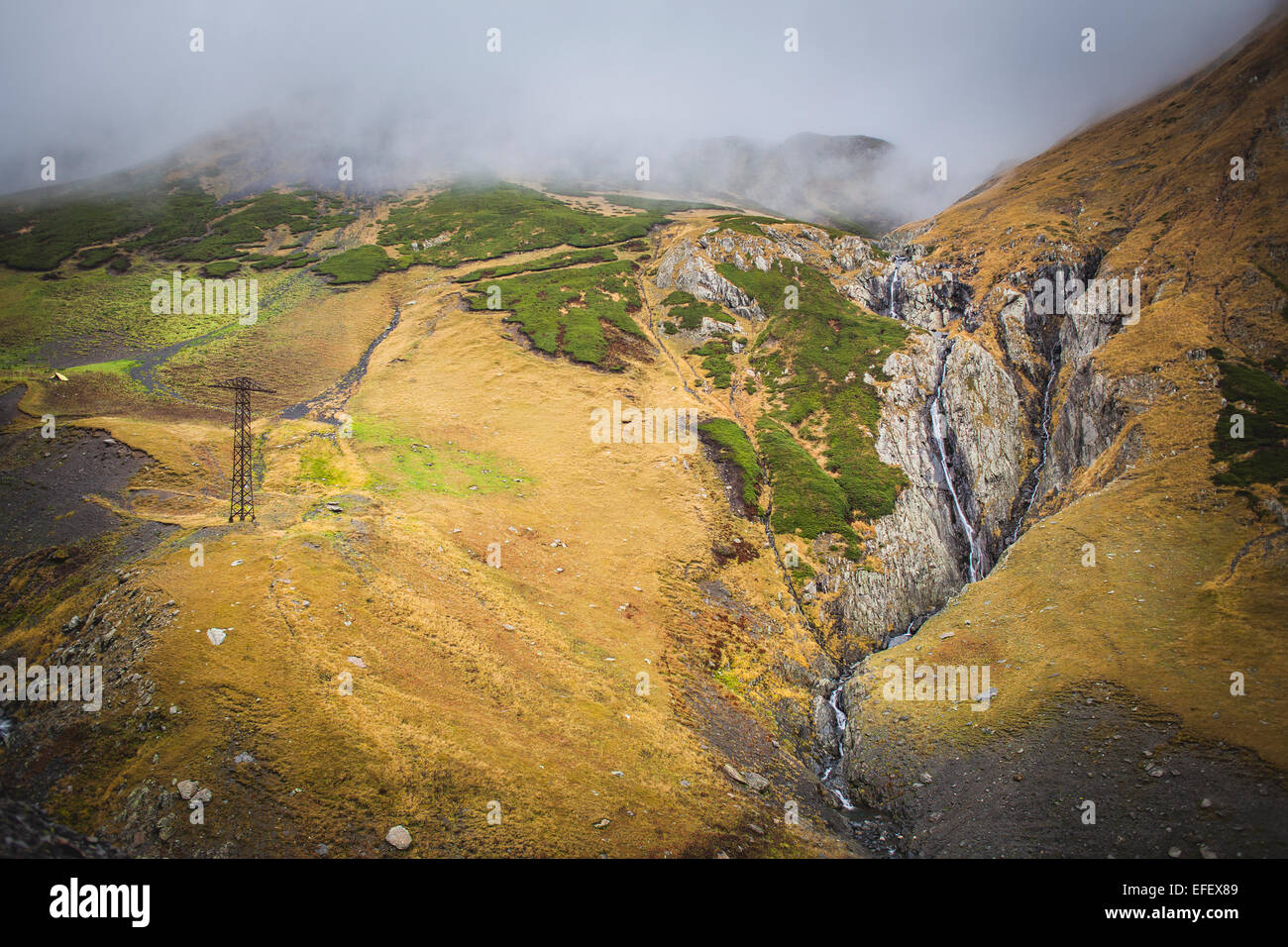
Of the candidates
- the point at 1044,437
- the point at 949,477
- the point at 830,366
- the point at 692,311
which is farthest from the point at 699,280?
the point at 1044,437

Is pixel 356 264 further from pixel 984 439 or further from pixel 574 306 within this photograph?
pixel 984 439

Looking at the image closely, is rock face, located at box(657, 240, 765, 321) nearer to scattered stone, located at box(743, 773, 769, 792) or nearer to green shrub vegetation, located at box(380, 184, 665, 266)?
green shrub vegetation, located at box(380, 184, 665, 266)

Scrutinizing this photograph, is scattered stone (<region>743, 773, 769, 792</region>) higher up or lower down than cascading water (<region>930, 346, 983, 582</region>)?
lower down

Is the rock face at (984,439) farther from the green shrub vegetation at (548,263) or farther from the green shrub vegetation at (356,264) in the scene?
the green shrub vegetation at (356,264)

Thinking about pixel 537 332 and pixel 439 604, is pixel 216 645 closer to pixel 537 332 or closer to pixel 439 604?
pixel 439 604

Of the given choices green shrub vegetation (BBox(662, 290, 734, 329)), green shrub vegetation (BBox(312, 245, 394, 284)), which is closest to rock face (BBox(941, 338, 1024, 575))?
green shrub vegetation (BBox(662, 290, 734, 329))

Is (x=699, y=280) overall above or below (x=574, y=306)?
above
